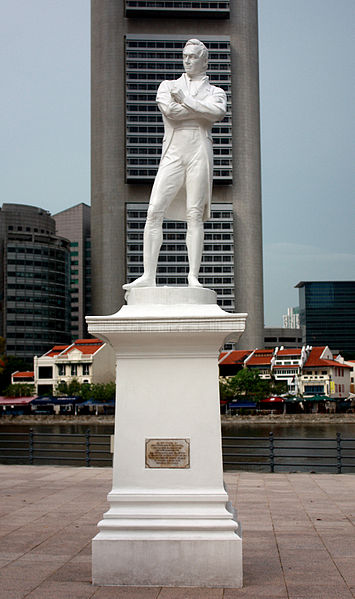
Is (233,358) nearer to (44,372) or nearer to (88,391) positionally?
(88,391)

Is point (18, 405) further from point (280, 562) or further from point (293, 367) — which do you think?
point (280, 562)

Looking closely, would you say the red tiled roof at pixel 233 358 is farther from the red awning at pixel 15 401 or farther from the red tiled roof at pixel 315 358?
the red awning at pixel 15 401

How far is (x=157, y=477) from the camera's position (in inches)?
261

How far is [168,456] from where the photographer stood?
21.8ft

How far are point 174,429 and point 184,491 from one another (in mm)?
611

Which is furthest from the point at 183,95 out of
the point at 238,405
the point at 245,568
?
the point at 238,405

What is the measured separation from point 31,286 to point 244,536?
105474 mm

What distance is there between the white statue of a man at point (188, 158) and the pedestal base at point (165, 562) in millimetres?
2725

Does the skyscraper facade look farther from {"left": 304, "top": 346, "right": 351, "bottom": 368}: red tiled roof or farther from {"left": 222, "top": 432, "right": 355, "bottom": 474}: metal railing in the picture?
{"left": 222, "top": 432, "right": 355, "bottom": 474}: metal railing

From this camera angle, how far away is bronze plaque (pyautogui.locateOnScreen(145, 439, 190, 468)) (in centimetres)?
662

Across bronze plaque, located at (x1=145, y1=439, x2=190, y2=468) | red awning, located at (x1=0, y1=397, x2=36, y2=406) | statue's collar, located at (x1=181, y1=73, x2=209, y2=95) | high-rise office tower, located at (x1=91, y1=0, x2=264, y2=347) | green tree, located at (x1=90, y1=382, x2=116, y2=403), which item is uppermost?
high-rise office tower, located at (x1=91, y1=0, x2=264, y2=347)

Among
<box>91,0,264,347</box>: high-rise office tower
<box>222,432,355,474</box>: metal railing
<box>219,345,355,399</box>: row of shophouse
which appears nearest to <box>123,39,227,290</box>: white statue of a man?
<box>222,432,355,474</box>: metal railing

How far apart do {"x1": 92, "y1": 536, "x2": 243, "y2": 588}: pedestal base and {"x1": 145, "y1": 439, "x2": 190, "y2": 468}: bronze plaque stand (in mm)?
723

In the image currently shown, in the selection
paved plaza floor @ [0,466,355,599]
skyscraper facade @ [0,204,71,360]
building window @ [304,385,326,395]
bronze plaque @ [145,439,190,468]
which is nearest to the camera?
paved plaza floor @ [0,466,355,599]
